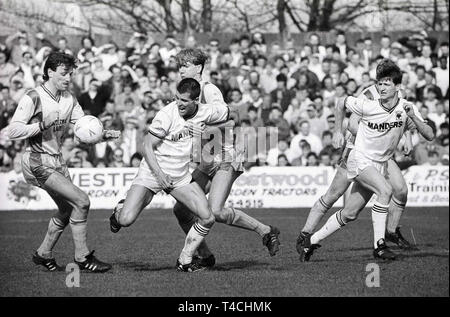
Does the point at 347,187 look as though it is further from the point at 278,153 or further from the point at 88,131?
the point at 278,153

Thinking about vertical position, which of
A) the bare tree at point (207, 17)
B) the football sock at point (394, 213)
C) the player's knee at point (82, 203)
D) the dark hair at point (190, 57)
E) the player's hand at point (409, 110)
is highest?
the bare tree at point (207, 17)

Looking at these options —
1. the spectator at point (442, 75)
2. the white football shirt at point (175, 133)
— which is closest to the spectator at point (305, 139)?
the spectator at point (442, 75)

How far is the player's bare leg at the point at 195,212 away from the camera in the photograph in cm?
938

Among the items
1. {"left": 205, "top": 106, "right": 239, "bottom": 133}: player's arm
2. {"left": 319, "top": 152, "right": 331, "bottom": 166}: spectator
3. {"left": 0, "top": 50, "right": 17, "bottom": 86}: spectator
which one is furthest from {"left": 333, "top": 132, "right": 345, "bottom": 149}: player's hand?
{"left": 0, "top": 50, "right": 17, "bottom": 86}: spectator

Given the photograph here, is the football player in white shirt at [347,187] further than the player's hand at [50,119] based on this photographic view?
Yes

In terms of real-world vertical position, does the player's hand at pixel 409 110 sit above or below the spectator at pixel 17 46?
below

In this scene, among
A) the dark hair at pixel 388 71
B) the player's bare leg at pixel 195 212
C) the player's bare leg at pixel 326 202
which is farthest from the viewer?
the player's bare leg at pixel 326 202

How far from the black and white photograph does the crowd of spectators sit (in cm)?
6

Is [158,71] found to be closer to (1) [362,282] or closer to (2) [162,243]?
(2) [162,243]

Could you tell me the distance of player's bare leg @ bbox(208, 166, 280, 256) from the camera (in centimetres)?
980

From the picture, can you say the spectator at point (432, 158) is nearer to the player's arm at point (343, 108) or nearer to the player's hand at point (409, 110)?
the player's arm at point (343, 108)

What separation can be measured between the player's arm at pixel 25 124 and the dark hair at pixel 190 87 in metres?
1.49

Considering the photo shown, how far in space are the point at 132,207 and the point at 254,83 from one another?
43.2 ft

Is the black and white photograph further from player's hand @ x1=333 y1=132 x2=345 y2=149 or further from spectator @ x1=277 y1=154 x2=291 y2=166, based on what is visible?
spectator @ x1=277 y1=154 x2=291 y2=166
